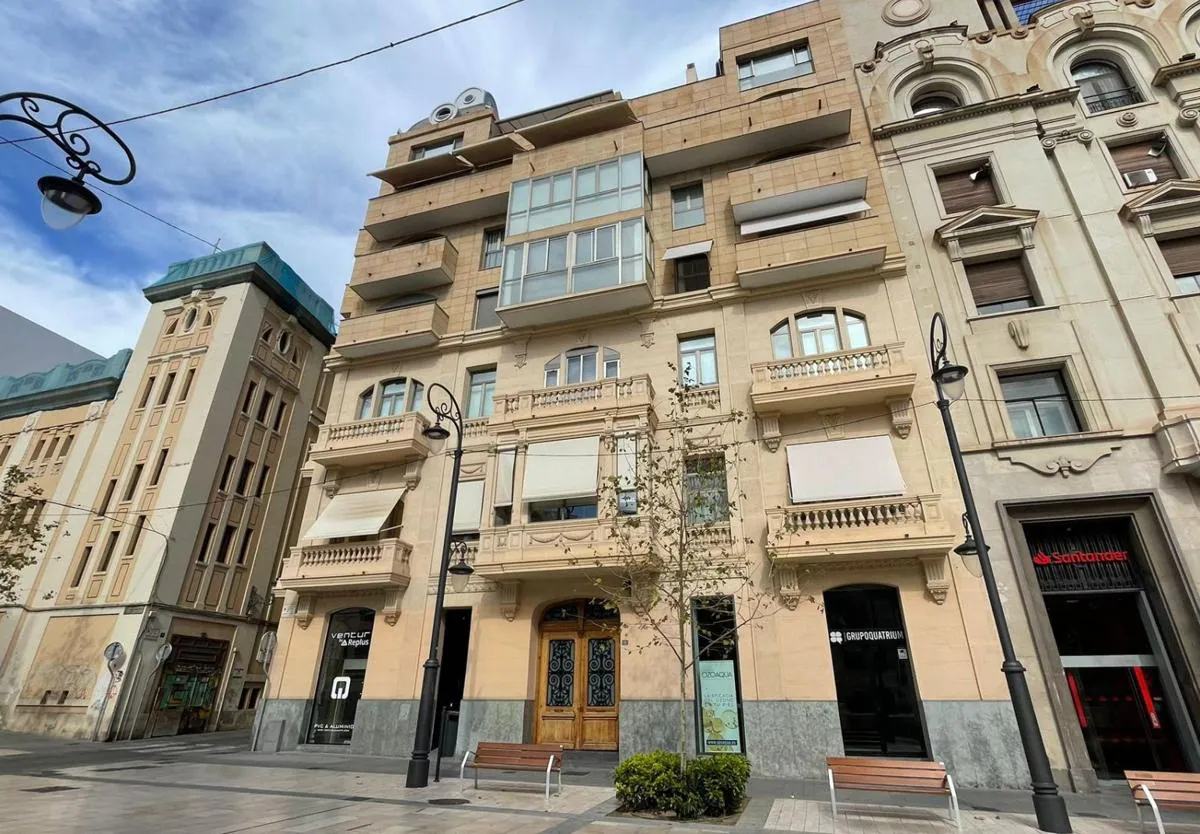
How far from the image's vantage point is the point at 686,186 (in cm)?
2098

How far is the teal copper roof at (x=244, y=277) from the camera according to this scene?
29453 mm

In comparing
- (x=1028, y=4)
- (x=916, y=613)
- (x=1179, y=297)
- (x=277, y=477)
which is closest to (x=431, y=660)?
(x=916, y=613)

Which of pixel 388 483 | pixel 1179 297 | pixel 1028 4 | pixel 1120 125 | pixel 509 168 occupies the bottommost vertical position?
pixel 388 483

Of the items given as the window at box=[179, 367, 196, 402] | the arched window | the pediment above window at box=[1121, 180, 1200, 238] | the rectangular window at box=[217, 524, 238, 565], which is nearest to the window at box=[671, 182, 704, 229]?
the arched window

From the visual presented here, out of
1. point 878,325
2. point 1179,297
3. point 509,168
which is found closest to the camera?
point 1179,297

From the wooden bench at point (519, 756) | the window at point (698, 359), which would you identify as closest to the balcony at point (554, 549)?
the wooden bench at point (519, 756)

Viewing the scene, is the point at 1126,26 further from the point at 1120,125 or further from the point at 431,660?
the point at 431,660

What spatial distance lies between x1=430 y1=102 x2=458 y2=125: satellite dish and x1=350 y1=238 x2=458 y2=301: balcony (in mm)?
7755

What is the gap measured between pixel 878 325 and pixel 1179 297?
6.91 meters

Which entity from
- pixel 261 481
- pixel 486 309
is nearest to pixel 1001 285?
pixel 486 309

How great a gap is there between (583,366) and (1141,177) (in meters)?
16.8

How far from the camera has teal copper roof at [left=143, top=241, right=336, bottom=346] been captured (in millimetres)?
29453

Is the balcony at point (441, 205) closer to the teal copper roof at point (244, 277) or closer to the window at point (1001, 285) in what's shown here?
the teal copper roof at point (244, 277)

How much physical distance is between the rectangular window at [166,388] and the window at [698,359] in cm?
2486
